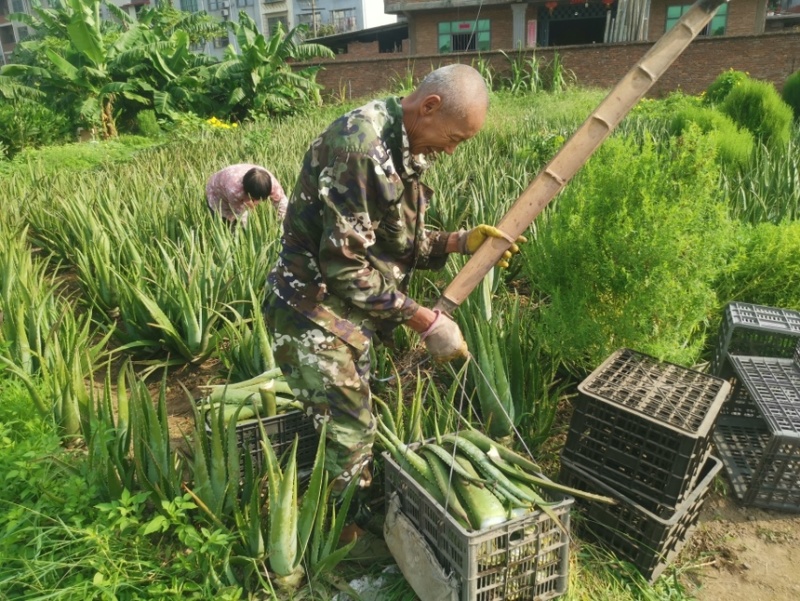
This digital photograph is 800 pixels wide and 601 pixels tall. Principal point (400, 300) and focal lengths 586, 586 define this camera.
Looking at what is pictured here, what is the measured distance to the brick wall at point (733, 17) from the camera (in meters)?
19.0

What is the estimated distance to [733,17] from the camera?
19.3 m

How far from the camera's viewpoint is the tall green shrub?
7.38ft

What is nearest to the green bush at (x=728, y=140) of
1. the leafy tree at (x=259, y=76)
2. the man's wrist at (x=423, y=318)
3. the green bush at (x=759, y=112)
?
the green bush at (x=759, y=112)

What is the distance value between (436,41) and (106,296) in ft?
65.5

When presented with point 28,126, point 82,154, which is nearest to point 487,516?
point 82,154

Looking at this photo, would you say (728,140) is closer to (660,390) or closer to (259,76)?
(660,390)

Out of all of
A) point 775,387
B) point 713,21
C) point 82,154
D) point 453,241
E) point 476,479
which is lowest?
point 82,154

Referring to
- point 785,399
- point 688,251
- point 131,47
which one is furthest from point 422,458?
point 131,47

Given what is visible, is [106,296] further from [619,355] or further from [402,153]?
[619,355]

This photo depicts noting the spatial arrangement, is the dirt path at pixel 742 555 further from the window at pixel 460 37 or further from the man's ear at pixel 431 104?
the window at pixel 460 37

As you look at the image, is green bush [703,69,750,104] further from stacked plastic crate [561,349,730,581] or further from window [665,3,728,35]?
stacked plastic crate [561,349,730,581]

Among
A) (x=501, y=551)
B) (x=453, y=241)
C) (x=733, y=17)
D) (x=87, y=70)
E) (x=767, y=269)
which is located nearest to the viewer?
(x=501, y=551)

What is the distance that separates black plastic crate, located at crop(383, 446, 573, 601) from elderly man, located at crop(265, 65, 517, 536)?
342mm

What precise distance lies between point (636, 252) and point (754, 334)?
2.43 feet
